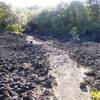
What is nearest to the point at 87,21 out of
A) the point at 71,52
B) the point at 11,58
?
the point at 71,52

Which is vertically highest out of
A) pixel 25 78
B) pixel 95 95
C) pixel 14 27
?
pixel 25 78

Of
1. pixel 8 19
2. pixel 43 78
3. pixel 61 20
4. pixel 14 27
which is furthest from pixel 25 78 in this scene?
pixel 61 20

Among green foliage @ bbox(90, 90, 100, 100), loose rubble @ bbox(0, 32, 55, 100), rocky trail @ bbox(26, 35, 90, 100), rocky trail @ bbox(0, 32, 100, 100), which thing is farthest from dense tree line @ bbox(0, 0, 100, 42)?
green foliage @ bbox(90, 90, 100, 100)

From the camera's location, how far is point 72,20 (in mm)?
39688

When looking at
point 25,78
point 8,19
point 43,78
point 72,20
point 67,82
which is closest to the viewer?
point 25,78

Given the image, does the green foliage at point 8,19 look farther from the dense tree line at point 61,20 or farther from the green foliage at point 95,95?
the green foliage at point 95,95

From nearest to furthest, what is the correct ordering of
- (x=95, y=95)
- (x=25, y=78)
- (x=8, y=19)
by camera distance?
(x=25, y=78), (x=95, y=95), (x=8, y=19)

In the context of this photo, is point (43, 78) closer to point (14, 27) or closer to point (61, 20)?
point (14, 27)

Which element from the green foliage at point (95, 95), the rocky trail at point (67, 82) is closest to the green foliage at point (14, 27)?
the rocky trail at point (67, 82)

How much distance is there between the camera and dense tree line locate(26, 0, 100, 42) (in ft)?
125

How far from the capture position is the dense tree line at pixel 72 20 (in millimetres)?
38000

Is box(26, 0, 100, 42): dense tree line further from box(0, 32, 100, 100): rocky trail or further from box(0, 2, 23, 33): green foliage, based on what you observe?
box(0, 32, 100, 100): rocky trail

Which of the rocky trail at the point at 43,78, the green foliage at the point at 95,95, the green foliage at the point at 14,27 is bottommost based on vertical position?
the green foliage at the point at 14,27

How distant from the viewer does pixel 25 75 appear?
45.0 ft
